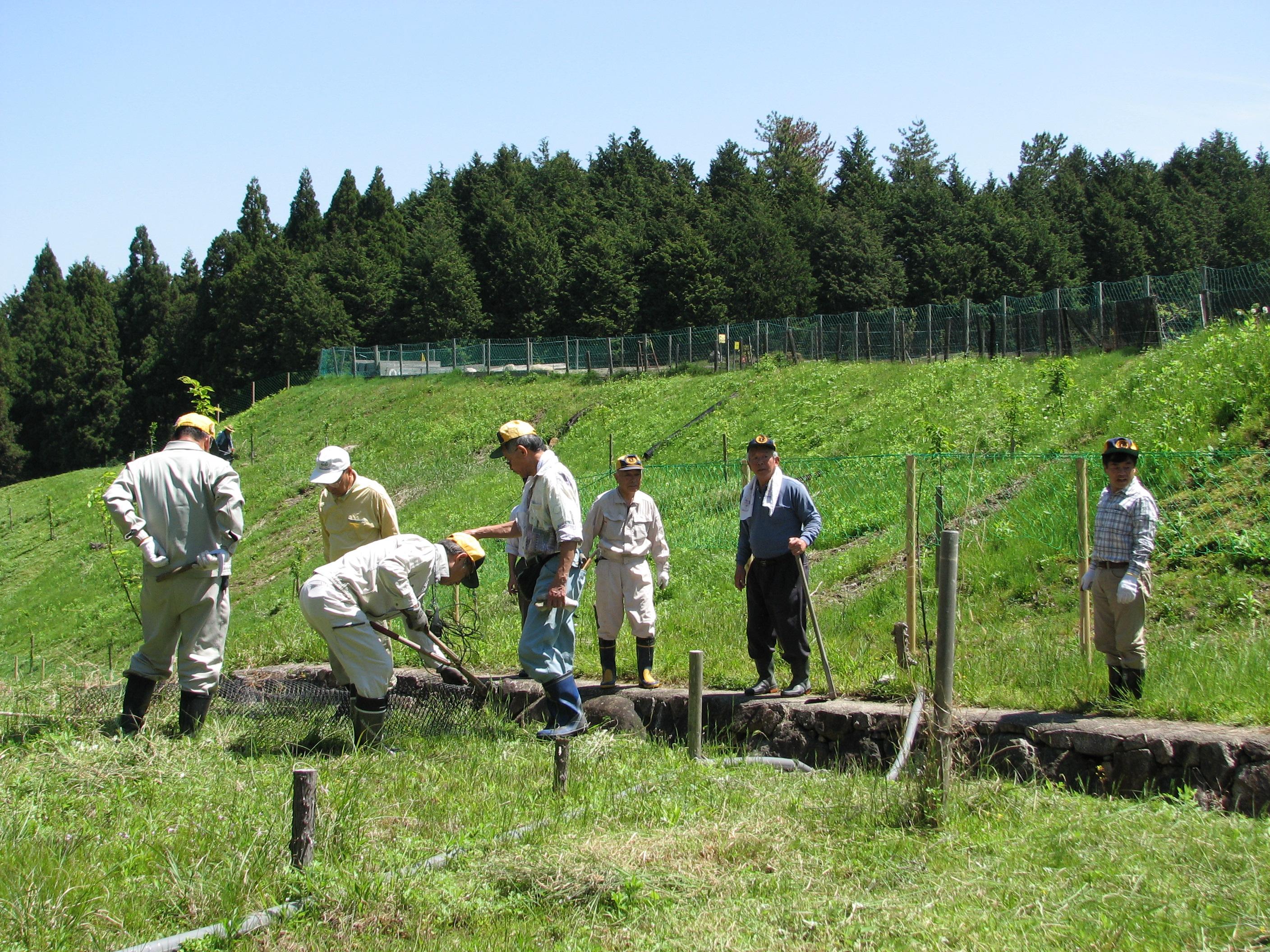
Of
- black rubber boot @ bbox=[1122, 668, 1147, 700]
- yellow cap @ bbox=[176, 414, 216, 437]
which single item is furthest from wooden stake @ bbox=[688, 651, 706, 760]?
yellow cap @ bbox=[176, 414, 216, 437]

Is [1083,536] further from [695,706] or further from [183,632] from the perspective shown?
[183,632]

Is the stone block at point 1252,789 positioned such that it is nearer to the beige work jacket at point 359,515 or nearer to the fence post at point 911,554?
the fence post at point 911,554

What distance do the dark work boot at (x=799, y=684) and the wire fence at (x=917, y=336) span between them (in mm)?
14774

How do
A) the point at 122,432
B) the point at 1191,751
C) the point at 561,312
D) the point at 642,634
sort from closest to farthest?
the point at 1191,751 < the point at 642,634 < the point at 561,312 < the point at 122,432

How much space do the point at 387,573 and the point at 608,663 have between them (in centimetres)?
233

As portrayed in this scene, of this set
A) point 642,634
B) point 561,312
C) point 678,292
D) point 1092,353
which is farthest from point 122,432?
point 642,634

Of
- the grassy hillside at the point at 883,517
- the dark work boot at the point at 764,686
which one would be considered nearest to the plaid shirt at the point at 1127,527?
the grassy hillside at the point at 883,517

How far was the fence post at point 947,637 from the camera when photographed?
4750 mm

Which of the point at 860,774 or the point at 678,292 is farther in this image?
the point at 678,292

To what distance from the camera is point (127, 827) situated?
442cm

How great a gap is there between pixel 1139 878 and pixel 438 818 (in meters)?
2.84

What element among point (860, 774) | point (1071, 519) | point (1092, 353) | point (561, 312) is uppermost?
point (561, 312)

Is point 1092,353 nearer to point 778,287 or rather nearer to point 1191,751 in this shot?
point 1191,751

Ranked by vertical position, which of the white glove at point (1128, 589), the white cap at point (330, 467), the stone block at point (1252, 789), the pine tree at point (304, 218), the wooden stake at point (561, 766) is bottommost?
the stone block at point (1252, 789)
